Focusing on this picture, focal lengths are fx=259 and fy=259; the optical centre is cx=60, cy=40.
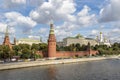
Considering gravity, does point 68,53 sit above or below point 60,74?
above

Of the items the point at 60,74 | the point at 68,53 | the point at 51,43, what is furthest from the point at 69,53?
the point at 60,74

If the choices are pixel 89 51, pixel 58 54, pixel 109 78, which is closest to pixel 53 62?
pixel 58 54

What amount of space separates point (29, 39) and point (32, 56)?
82670 millimetres

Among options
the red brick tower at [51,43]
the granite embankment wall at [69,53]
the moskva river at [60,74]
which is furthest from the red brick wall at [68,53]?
the moskva river at [60,74]

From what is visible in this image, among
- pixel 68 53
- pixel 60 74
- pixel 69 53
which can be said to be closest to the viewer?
pixel 60 74

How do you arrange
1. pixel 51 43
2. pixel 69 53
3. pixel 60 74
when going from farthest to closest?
pixel 69 53 < pixel 51 43 < pixel 60 74

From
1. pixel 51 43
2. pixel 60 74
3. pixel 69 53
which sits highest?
pixel 51 43

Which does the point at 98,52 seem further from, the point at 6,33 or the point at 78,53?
the point at 6,33

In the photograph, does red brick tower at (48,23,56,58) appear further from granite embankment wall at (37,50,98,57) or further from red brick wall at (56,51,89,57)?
red brick wall at (56,51,89,57)

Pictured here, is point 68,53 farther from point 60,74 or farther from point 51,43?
point 60,74

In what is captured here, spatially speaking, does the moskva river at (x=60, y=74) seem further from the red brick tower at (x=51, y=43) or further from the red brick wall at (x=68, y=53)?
the red brick wall at (x=68, y=53)

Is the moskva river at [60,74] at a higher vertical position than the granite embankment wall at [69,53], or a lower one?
lower

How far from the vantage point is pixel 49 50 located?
74.1m

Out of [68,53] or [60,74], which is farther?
[68,53]
